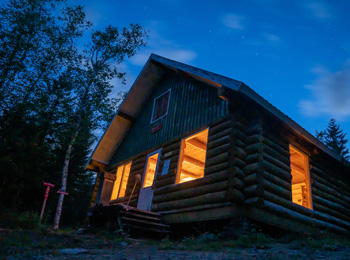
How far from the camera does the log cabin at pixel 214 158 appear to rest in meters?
Result: 7.91

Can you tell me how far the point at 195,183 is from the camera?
8.92 m

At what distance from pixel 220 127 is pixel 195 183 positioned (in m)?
1.98

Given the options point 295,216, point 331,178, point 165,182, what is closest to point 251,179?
point 295,216

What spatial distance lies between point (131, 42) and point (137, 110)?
8284 millimetres

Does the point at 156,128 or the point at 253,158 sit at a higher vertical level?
the point at 156,128

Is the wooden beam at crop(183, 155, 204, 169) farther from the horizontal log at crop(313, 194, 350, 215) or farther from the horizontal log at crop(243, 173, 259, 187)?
the horizontal log at crop(243, 173, 259, 187)

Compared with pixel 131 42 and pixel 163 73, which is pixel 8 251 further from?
pixel 131 42

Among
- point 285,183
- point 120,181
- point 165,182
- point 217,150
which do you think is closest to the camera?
point 217,150

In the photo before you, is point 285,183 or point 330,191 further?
point 330,191

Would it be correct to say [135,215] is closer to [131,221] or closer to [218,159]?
[131,221]

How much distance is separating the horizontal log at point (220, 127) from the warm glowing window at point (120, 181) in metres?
5.97

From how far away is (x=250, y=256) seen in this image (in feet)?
15.0

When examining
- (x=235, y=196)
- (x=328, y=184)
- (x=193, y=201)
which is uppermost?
(x=328, y=184)

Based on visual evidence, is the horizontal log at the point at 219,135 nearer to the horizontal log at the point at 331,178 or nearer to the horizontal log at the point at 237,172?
the horizontal log at the point at 237,172
